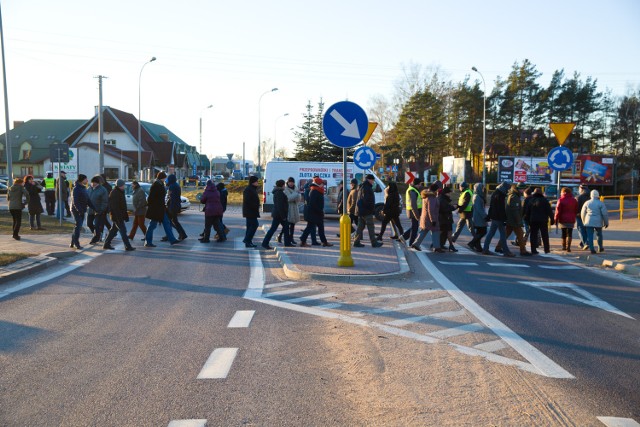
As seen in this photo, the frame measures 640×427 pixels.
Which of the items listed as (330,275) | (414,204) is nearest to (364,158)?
(414,204)

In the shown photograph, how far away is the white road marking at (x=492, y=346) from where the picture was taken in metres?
6.37

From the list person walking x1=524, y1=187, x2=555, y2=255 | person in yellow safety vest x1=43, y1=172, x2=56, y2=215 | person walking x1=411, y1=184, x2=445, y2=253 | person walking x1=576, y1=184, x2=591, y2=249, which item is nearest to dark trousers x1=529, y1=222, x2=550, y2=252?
Result: person walking x1=524, y1=187, x2=555, y2=255

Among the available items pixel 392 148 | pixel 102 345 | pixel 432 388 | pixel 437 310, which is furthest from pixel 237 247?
pixel 392 148

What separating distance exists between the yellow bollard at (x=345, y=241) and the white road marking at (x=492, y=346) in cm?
553

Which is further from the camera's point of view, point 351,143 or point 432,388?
point 351,143

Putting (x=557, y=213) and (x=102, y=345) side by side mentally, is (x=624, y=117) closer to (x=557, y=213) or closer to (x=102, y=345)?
(x=557, y=213)

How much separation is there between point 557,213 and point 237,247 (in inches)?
341

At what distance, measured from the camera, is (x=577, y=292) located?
10375 mm

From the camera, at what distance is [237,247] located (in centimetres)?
1706

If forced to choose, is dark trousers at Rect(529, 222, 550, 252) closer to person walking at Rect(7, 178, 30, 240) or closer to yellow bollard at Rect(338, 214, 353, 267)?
yellow bollard at Rect(338, 214, 353, 267)

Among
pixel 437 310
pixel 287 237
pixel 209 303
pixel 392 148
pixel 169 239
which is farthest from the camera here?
pixel 392 148

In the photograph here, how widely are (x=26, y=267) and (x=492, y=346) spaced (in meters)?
9.39

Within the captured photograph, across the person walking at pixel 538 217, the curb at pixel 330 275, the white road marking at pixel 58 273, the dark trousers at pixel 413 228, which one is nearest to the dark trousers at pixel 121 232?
the white road marking at pixel 58 273

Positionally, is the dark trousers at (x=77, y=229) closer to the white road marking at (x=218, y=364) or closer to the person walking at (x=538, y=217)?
the white road marking at (x=218, y=364)
